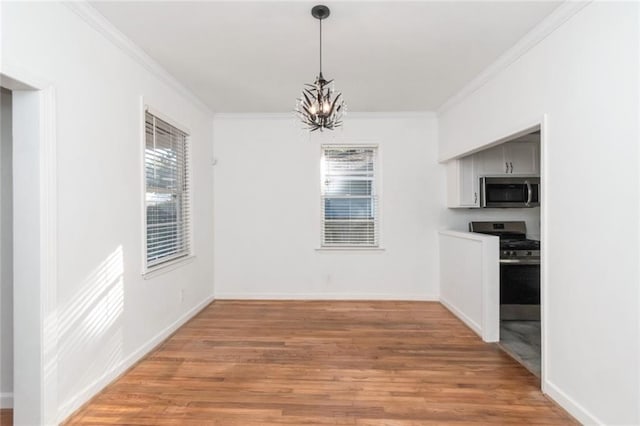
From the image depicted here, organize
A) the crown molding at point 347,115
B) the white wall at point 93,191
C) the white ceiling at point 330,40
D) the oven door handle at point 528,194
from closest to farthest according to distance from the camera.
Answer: the white wall at point 93,191, the white ceiling at point 330,40, the oven door handle at point 528,194, the crown molding at point 347,115

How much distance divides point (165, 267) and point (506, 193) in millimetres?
4375

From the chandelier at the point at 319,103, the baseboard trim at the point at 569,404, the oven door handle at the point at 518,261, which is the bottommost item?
the baseboard trim at the point at 569,404

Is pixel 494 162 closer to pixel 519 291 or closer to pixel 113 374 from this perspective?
pixel 519 291

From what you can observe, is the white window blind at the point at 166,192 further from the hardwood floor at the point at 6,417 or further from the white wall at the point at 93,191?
the hardwood floor at the point at 6,417

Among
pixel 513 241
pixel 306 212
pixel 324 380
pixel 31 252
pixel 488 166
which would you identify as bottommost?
pixel 324 380

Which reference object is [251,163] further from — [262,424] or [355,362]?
[262,424]

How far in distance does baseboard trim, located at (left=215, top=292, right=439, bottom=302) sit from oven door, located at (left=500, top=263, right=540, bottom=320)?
A: 1093mm

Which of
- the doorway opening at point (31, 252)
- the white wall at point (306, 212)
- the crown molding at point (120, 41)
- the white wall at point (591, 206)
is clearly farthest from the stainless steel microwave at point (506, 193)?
the doorway opening at point (31, 252)

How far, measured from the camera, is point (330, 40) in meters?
2.84

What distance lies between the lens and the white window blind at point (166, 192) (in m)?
3.42

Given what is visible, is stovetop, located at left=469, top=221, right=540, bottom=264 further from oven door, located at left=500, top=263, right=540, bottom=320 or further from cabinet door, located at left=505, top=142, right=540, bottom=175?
cabinet door, located at left=505, top=142, right=540, bottom=175

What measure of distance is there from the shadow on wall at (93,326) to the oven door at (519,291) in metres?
4.02

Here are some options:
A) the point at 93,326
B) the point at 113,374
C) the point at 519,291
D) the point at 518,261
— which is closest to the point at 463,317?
the point at 519,291

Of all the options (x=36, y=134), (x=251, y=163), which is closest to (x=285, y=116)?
(x=251, y=163)
